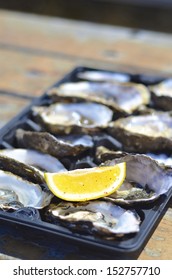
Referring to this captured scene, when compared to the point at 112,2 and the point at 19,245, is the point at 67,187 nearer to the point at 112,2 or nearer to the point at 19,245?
the point at 19,245

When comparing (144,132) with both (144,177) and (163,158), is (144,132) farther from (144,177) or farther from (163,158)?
(144,177)

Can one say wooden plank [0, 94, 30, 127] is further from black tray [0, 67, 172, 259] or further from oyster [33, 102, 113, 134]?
black tray [0, 67, 172, 259]

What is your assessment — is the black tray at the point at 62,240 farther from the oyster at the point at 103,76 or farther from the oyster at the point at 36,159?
the oyster at the point at 103,76

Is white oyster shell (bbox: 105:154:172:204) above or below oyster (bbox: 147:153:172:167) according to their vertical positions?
above

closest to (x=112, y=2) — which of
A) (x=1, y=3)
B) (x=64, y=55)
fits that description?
(x=1, y=3)

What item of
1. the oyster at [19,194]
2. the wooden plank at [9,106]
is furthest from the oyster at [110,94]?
the oyster at [19,194]

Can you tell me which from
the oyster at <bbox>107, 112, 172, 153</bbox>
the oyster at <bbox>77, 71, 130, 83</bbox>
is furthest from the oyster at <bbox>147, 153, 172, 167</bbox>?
the oyster at <bbox>77, 71, 130, 83</bbox>

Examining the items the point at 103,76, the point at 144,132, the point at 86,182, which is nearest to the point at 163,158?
the point at 144,132
